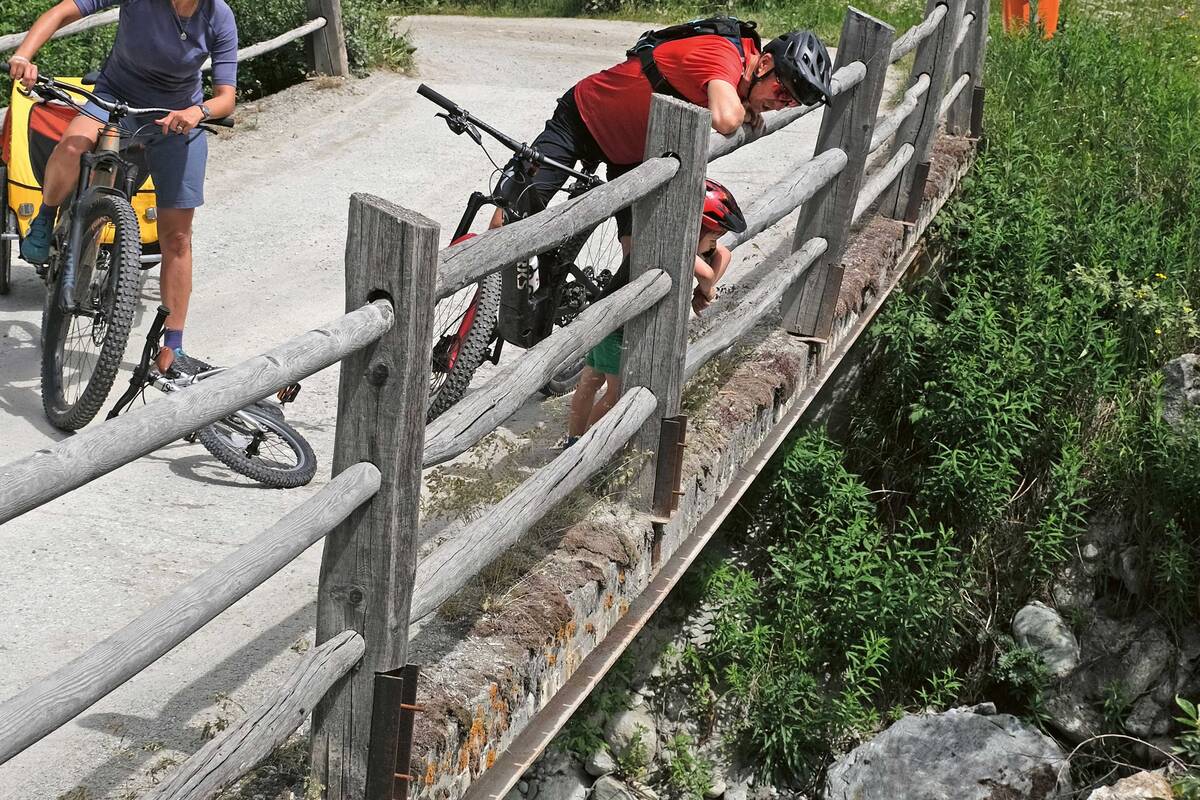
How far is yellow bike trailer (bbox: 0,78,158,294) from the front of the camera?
594 cm

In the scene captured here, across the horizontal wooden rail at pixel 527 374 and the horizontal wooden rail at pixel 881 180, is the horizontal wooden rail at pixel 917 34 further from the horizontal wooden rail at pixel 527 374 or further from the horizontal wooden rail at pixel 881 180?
the horizontal wooden rail at pixel 527 374

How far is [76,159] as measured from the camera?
203 inches

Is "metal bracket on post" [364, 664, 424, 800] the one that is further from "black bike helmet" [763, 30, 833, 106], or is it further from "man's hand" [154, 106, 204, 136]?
"man's hand" [154, 106, 204, 136]

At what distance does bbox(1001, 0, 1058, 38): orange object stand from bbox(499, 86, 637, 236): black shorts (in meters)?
7.41

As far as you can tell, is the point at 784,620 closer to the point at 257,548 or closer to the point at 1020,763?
the point at 1020,763

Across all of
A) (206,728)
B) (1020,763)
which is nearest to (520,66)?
(1020,763)

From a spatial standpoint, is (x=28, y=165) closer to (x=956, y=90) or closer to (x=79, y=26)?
(x=79, y=26)

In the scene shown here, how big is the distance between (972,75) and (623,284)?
5.66 meters

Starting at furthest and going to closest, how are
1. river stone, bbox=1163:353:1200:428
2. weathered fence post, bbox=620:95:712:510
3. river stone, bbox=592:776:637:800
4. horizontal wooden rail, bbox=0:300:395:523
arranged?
river stone, bbox=1163:353:1200:428 → river stone, bbox=592:776:637:800 → weathered fence post, bbox=620:95:712:510 → horizontal wooden rail, bbox=0:300:395:523

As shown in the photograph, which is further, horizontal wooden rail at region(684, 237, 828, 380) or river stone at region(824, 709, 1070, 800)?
river stone at region(824, 709, 1070, 800)

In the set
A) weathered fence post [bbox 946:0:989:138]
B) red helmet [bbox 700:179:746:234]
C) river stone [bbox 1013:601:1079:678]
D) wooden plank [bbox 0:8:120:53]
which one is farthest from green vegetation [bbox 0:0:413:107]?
red helmet [bbox 700:179:746:234]

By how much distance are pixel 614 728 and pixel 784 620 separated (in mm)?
1057

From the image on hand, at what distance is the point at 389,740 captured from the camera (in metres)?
2.77

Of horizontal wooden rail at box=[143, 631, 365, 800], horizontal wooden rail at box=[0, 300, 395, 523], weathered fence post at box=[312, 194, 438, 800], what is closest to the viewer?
horizontal wooden rail at box=[0, 300, 395, 523]
